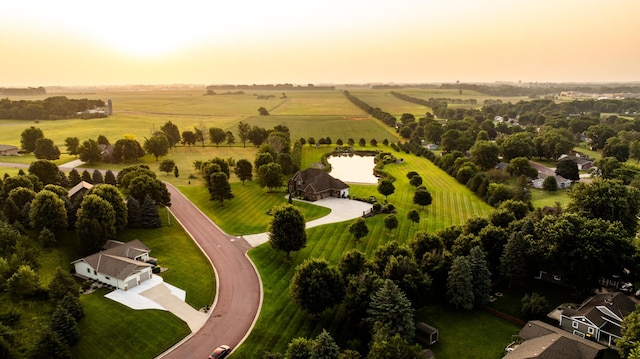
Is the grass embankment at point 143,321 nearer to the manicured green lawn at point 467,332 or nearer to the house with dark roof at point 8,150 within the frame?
the manicured green lawn at point 467,332

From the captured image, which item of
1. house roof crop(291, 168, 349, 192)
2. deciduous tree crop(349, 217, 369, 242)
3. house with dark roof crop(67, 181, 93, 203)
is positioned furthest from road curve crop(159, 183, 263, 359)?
house roof crop(291, 168, 349, 192)

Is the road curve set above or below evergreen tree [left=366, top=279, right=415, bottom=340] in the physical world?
below

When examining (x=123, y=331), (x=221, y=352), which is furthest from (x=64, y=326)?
(x=221, y=352)

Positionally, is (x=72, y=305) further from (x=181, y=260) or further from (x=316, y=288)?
(x=316, y=288)

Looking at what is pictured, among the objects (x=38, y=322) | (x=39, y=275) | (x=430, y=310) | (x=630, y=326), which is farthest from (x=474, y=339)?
(x=39, y=275)

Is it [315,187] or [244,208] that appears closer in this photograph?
[244,208]

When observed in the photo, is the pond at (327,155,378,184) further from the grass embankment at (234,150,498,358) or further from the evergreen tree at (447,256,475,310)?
the evergreen tree at (447,256,475,310)
